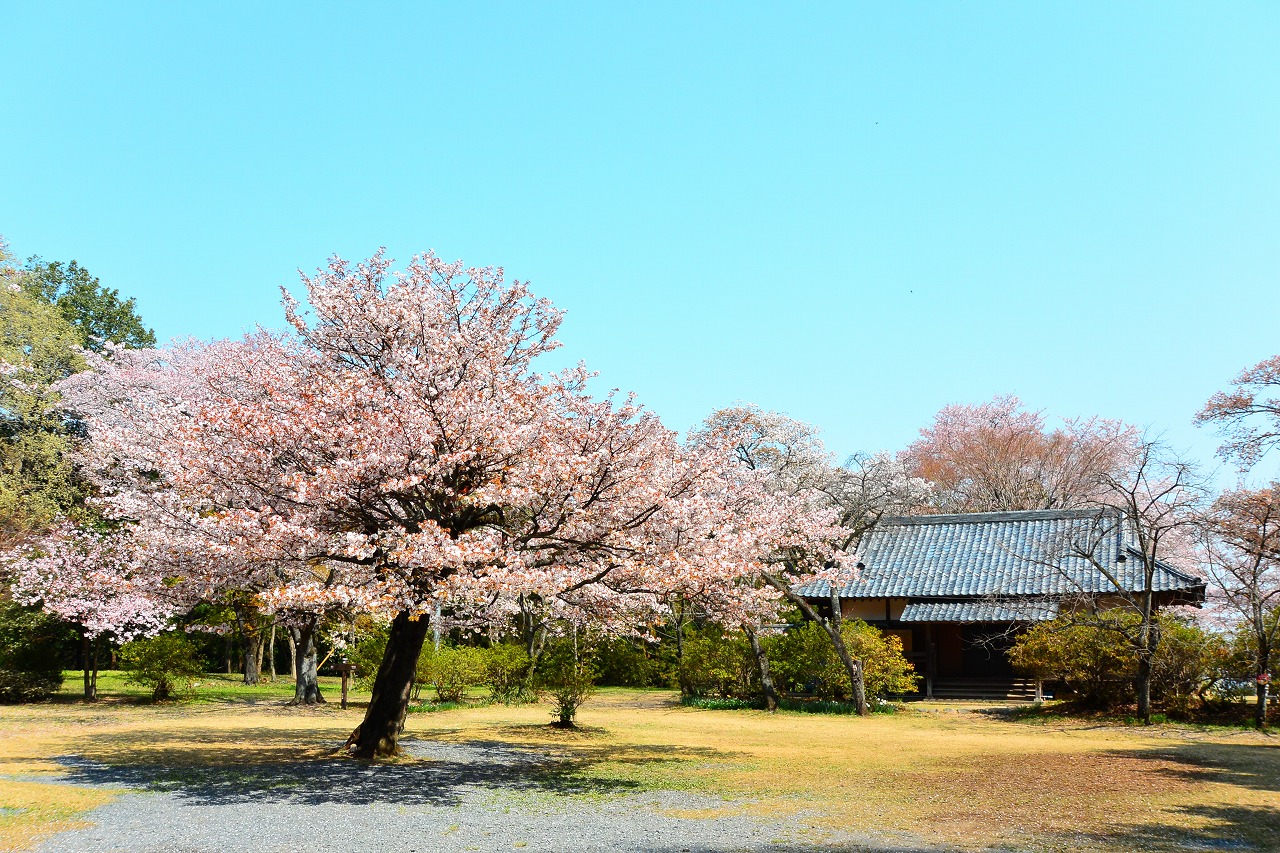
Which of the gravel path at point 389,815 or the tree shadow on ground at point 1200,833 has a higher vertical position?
the tree shadow on ground at point 1200,833

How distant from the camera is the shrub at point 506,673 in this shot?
22500 millimetres

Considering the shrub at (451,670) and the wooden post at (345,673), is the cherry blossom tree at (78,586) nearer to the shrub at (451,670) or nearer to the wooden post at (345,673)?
the wooden post at (345,673)

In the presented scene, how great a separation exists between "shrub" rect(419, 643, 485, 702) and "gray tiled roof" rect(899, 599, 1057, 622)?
38.0ft

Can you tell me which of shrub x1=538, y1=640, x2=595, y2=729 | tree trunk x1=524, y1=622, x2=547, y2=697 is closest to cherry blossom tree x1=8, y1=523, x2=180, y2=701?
tree trunk x1=524, y1=622, x2=547, y2=697

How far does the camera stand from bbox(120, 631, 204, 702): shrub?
845 inches

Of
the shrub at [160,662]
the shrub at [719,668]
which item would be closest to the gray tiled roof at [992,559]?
the shrub at [719,668]

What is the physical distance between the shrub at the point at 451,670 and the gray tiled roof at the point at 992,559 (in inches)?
371

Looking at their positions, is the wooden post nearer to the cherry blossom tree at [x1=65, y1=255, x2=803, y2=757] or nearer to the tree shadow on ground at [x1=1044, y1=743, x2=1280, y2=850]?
the cherry blossom tree at [x1=65, y1=255, x2=803, y2=757]

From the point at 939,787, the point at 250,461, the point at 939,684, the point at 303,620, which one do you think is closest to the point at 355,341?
the point at 250,461

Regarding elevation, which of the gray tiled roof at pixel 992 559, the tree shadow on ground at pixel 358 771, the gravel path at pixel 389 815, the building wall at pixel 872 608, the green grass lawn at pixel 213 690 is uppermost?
the gray tiled roof at pixel 992 559

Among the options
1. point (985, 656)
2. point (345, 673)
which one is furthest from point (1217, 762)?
point (345, 673)

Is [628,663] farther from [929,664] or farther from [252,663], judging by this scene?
[252,663]

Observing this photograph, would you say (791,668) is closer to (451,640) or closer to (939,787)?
(939,787)

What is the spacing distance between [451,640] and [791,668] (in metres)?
16.4
